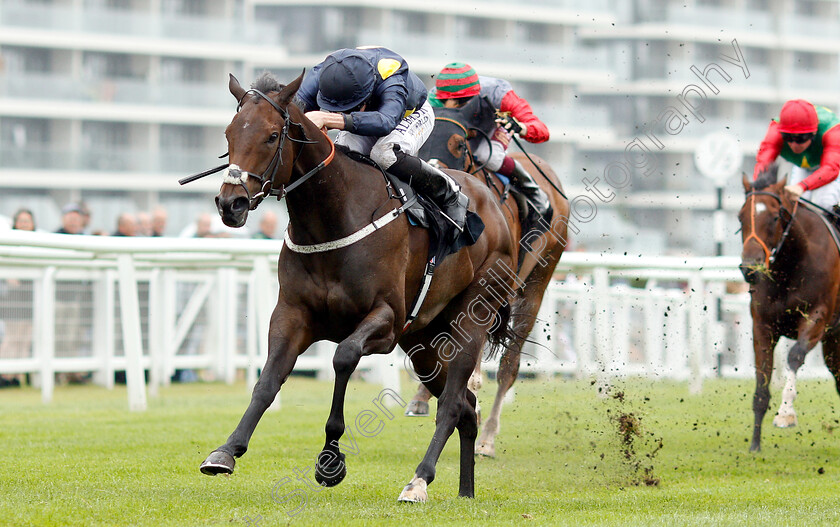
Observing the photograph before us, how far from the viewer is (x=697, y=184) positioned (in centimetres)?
4634

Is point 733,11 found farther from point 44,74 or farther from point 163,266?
point 163,266

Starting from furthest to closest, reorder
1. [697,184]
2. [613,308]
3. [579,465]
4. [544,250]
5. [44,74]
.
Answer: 1. [697,184]
2. [44,74]
3. [613,308]
4. [544,250]
5. [579,465]

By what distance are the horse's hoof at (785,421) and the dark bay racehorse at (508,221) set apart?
2231 mm

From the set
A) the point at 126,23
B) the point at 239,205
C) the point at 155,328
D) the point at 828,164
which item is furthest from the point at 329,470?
the point at 126,23

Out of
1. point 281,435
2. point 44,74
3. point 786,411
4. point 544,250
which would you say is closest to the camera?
point 281,435

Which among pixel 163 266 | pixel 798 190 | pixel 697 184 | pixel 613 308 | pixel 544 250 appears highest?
pixel 798 190

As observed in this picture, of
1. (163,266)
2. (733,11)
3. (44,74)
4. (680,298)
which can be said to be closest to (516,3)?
(733,11)

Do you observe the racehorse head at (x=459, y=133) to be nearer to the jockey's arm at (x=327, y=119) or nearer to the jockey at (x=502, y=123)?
the jockey at (x=502, y=123)

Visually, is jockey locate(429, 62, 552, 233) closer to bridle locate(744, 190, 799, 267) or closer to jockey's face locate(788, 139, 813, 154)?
bridle locate(744, 190, 799, 267)

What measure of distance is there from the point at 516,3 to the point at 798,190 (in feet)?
139

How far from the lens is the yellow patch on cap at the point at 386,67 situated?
5.34 m

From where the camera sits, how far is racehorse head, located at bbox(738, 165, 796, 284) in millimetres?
7547

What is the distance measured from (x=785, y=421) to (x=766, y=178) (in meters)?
2.07

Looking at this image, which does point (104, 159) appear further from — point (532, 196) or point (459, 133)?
point (459, 133)
